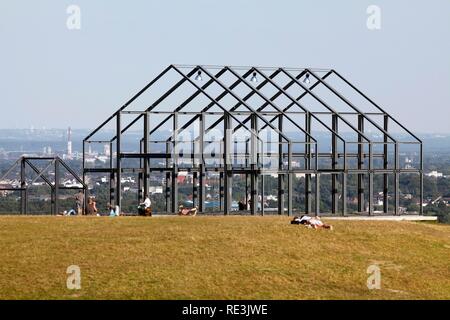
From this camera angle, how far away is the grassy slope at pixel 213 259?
30078mm

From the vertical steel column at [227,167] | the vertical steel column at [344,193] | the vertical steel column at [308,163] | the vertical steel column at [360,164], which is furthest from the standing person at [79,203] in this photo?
the vertical steel column at [360,164]

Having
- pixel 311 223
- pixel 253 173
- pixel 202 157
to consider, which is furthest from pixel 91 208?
pixel 311 223

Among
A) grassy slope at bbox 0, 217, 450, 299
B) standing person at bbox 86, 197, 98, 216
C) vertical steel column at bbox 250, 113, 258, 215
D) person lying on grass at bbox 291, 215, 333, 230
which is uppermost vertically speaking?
vertical steel column at bbox 250, 113, 258, 215

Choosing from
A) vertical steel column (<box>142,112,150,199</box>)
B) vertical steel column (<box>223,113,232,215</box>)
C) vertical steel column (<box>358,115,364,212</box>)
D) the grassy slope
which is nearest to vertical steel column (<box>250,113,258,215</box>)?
vertical steel column (<box>223,113,232,215</box>)

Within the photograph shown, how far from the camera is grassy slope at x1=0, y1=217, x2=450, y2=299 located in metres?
30.1

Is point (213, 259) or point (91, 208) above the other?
point (91, 208)

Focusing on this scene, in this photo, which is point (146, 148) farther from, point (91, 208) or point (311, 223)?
point (311, 223)

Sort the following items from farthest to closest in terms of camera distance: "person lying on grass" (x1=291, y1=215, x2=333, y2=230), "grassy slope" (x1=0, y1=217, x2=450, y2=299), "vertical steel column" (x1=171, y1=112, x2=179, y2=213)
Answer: "vertical steel column" (x1=171, y1=112, x2=179, y2=213) < "person lying on grass" (x1=291, y1=215, x2=333, y2=230) < "grassy slope" (x1=0, y1=217, x2=450, y2=299)

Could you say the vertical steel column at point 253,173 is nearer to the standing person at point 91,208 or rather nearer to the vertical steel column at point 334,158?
the vertical steel column at point 334,158

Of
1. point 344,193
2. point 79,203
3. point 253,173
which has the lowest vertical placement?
point 79,203

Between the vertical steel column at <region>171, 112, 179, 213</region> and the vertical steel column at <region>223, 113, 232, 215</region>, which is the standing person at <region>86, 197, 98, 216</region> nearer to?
the vertical steel column at <region>223, 113, 232, 215</region>

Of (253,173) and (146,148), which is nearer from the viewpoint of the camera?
(253,173)

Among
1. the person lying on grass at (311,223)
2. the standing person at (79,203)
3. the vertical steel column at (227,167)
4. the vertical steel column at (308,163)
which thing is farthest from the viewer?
the vertical steel column at (308,163)

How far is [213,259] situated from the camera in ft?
110
